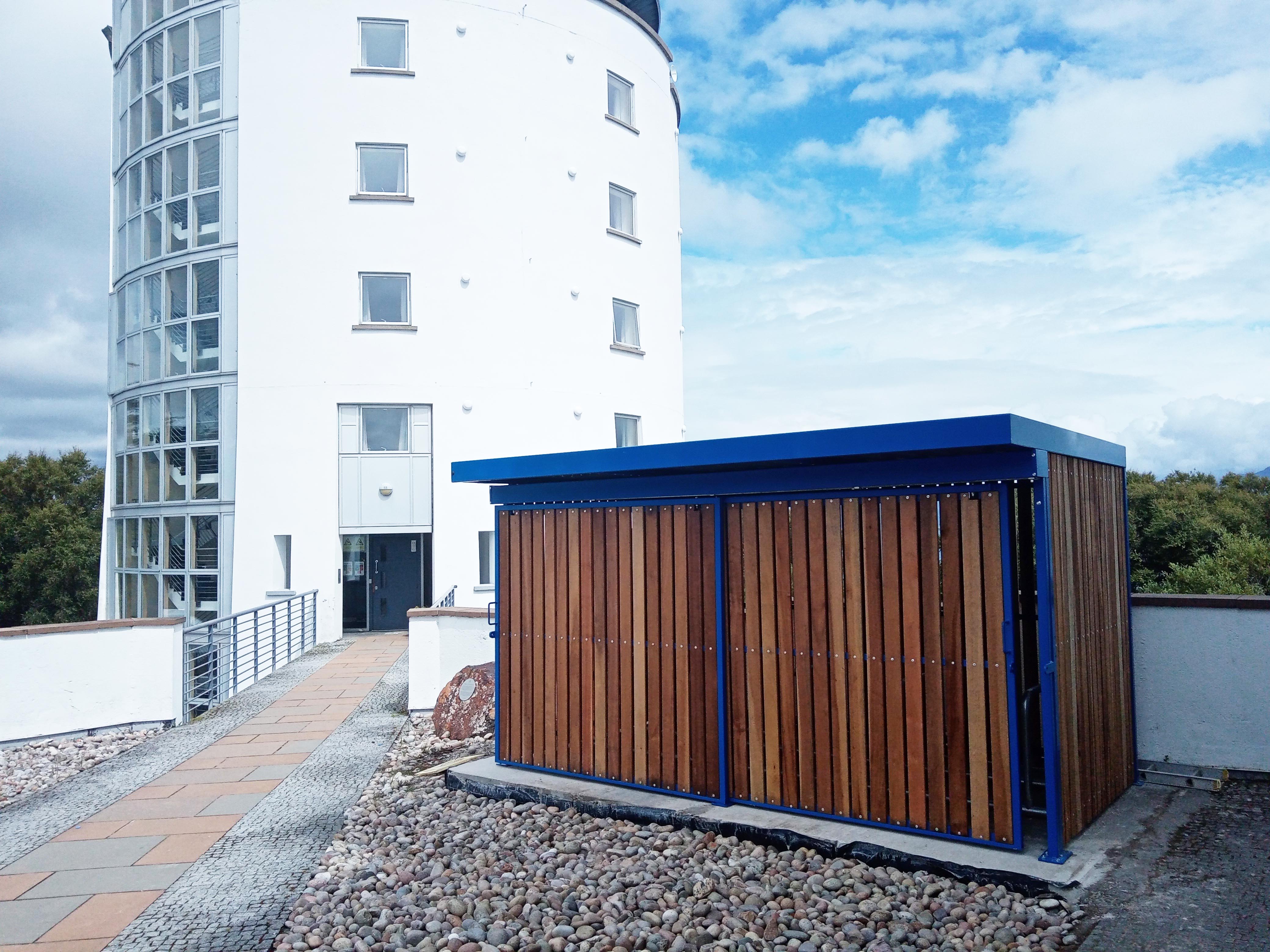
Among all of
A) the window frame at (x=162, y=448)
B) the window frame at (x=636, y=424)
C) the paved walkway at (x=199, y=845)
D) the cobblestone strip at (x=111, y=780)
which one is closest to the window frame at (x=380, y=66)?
the window frame at (x=162, y=448)

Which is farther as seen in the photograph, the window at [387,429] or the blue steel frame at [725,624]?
the window at [387,429]

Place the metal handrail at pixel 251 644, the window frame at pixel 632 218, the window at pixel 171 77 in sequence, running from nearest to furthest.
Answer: the metal handrail at pixel 251 644, the window at pixel 171 77, the window frame at pixel 632 218

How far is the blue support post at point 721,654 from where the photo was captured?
20.8ft

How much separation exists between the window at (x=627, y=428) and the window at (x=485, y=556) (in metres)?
3.83

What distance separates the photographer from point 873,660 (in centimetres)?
573

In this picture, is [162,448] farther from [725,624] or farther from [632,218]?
[725,624]

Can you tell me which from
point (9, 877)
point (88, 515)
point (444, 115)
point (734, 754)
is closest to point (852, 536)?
point (734, 754)

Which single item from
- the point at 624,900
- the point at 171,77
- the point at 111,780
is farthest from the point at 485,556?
the point at 624,900

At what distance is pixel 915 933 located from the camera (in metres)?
4.55

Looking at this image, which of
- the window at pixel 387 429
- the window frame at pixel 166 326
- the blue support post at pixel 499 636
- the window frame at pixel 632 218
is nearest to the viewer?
the blue support post at pixel 499 636

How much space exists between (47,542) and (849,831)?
51.6 meters

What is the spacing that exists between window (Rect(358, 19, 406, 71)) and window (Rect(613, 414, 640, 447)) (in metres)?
8.66

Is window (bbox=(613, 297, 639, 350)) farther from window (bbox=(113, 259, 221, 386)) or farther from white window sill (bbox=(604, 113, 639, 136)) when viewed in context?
window (bbox=(113, 259, 221, 386))

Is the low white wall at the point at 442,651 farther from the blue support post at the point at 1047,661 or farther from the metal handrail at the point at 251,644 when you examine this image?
the blue support post at the point at 1047,661
